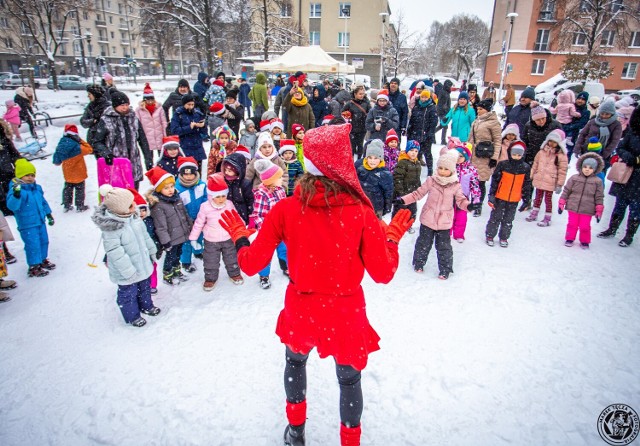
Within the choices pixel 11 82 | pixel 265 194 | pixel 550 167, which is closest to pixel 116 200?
pixel 265 194

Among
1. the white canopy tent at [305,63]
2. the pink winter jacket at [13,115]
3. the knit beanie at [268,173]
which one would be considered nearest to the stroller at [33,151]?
the pink winter jacket at [13,115]

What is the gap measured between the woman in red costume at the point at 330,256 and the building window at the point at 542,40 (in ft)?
154

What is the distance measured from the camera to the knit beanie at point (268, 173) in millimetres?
4215

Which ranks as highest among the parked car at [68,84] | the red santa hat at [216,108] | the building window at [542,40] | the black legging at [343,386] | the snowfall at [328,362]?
the building window at [542,40]

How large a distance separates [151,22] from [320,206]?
89.0 feet

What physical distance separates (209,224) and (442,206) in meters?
2.95

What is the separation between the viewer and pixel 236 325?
3.70 metres

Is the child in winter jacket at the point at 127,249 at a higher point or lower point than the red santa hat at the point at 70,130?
lower

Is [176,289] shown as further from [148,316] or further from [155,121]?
[155,121]

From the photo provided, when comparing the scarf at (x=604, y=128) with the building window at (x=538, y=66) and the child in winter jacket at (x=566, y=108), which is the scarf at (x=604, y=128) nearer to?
the child in winter jacket at (x=566, y=108)

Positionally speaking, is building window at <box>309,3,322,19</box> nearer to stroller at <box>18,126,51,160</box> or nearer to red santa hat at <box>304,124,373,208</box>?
stroller at <box>18,126,51,160</box>

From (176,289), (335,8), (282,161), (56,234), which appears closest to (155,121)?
(56,234)

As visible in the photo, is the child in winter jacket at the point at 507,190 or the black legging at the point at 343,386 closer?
the black legging at the point at 343,386

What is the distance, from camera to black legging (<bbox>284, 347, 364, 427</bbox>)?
2059mm
